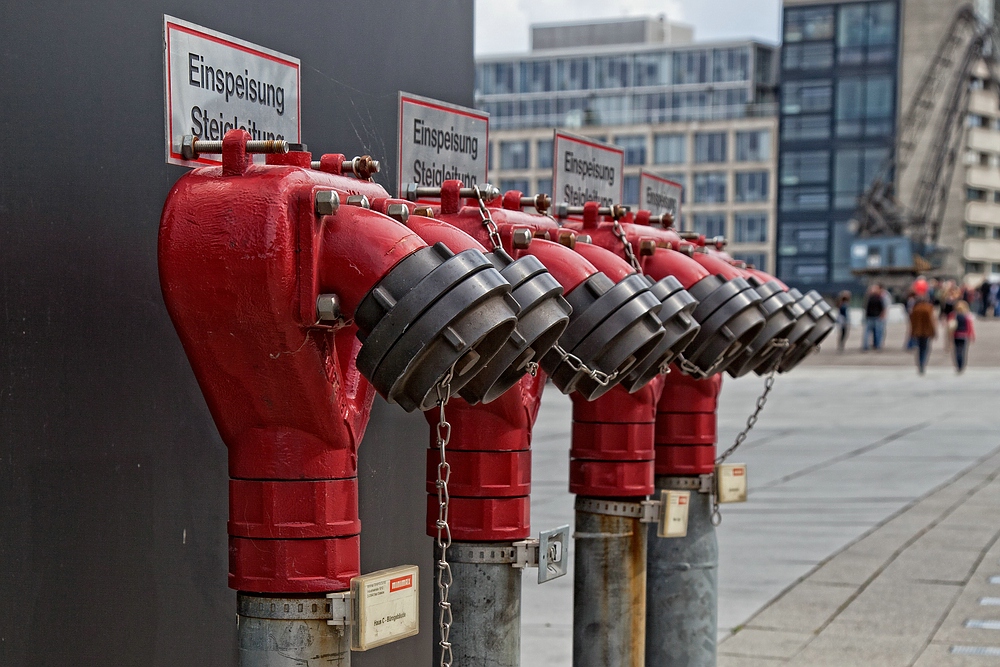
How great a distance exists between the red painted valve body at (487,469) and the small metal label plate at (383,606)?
637 millimetres

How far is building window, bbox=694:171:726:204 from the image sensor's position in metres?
77.4

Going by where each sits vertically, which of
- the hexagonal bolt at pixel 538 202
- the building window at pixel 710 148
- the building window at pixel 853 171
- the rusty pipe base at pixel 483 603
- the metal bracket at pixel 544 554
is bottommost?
the rusty pipe base at pixel 483 603

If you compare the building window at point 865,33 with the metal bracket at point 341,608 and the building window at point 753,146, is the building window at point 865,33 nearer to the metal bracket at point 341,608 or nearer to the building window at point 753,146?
the building window at point 753,146

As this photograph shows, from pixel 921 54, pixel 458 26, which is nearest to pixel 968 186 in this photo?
pixel 921 54

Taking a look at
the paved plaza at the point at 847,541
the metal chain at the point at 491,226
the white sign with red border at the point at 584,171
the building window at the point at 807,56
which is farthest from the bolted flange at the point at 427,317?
the building window at the point at 807,56

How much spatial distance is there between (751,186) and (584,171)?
244 ft

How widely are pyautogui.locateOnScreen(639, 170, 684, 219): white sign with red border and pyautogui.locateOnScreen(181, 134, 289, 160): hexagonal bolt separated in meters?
2.60

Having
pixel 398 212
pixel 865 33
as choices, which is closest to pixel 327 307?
pixel 398 212

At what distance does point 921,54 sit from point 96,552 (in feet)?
257

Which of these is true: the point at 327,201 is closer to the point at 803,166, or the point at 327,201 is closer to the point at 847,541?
the point at 847,541

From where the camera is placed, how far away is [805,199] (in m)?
75.6

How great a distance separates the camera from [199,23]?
2.76 metres

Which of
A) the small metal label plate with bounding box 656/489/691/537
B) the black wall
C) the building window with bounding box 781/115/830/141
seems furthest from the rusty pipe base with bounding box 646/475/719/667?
the building window with bounding box 781/115/830/141

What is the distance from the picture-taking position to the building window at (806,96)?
7594 cm
